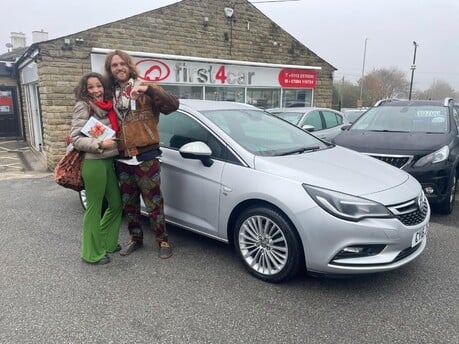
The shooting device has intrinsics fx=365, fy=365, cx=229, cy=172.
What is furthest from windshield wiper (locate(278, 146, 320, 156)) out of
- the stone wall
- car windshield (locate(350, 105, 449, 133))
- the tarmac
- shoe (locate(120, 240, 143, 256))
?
the stone wall

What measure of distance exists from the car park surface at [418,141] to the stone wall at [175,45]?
A: 6.17 meters

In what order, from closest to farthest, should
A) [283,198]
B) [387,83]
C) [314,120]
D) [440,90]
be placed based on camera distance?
[283,198] → [314,120] → [387,83] → [440,90]

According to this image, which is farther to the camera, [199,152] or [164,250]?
[164,250]

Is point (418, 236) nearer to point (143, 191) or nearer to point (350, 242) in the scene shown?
point (350, 242)

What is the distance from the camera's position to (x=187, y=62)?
10539 mm

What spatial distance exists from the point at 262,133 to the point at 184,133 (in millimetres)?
799

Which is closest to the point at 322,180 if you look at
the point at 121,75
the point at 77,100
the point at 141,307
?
the point at 141,307

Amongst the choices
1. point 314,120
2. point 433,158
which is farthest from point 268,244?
point 314,120

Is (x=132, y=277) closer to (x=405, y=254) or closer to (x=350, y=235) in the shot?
(x=350, y=235)

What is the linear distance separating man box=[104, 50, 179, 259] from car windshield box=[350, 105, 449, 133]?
3.75 meters

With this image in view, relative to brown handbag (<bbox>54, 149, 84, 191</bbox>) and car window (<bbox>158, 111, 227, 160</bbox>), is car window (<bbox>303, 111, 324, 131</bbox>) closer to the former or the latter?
car window (<bbox>158, 111, 227, 160</bbox>)

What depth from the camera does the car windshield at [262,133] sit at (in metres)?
3.44

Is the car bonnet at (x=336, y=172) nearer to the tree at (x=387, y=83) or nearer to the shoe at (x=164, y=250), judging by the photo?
the shoe at (x=164, y=250)

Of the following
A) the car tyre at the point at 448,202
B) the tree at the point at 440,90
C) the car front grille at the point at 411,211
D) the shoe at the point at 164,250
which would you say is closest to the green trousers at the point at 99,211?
the shoe at the point at 164,250
